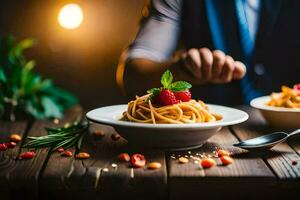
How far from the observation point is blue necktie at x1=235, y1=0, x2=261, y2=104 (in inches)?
106

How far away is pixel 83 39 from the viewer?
3234 millimetres

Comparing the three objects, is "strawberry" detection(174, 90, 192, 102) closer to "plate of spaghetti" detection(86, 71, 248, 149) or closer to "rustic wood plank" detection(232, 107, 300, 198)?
"plate of spaghetti" detection(86, 71, 248, 149)

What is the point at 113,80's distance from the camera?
10.7 ft

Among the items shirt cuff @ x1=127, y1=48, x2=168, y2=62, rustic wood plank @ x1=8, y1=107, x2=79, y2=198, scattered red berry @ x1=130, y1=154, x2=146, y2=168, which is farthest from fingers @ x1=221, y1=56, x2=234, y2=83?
shirt cuff @ x1=127, y1=48, x2=168, y2=62

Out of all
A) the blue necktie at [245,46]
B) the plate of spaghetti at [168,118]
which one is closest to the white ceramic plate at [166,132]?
the plate of spaghetti at [168,118]

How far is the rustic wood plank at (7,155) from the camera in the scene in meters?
1.20

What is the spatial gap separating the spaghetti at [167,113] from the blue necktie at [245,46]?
1169 millimetres

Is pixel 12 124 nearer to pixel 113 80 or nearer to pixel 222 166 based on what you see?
pixel 222 166

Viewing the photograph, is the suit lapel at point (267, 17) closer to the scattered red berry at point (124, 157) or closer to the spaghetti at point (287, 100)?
the spaghetti at point (287, 100)

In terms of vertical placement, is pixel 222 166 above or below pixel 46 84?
below

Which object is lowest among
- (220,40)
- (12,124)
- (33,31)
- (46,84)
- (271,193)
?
(271,193)

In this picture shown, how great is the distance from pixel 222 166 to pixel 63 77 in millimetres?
2082

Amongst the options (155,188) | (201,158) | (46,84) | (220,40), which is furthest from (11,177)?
(220,40)

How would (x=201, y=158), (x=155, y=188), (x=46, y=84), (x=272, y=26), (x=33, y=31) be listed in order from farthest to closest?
(x=33, y=31), (x=272, y=26), (x=46, y=84), (x=201, y=158), (x=155, y=188)
